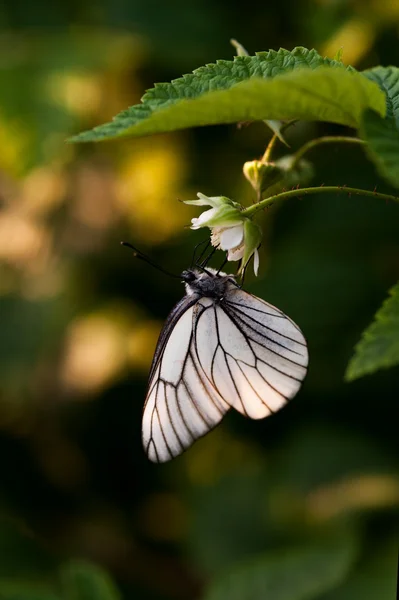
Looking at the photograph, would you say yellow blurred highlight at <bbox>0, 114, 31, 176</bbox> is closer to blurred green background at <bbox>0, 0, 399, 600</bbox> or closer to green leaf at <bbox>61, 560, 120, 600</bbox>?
blurred green background at <bbox>0, 0, 399, 600</bbox>

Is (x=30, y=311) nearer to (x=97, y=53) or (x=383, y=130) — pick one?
(x=97, y=53)

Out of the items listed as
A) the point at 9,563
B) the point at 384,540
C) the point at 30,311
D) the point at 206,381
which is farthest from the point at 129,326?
the point at 206,381

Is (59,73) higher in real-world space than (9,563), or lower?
higher

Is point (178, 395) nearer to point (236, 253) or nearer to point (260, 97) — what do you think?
point (236, 253)

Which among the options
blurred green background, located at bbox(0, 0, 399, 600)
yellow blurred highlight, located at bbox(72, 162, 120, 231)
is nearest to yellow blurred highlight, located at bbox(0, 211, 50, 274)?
blurred green background, located at bbox(0, 0, 399, 600)

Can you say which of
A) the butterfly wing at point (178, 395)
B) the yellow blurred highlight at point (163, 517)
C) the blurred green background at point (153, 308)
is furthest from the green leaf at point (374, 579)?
the butterfly wing at point (178, 395)
